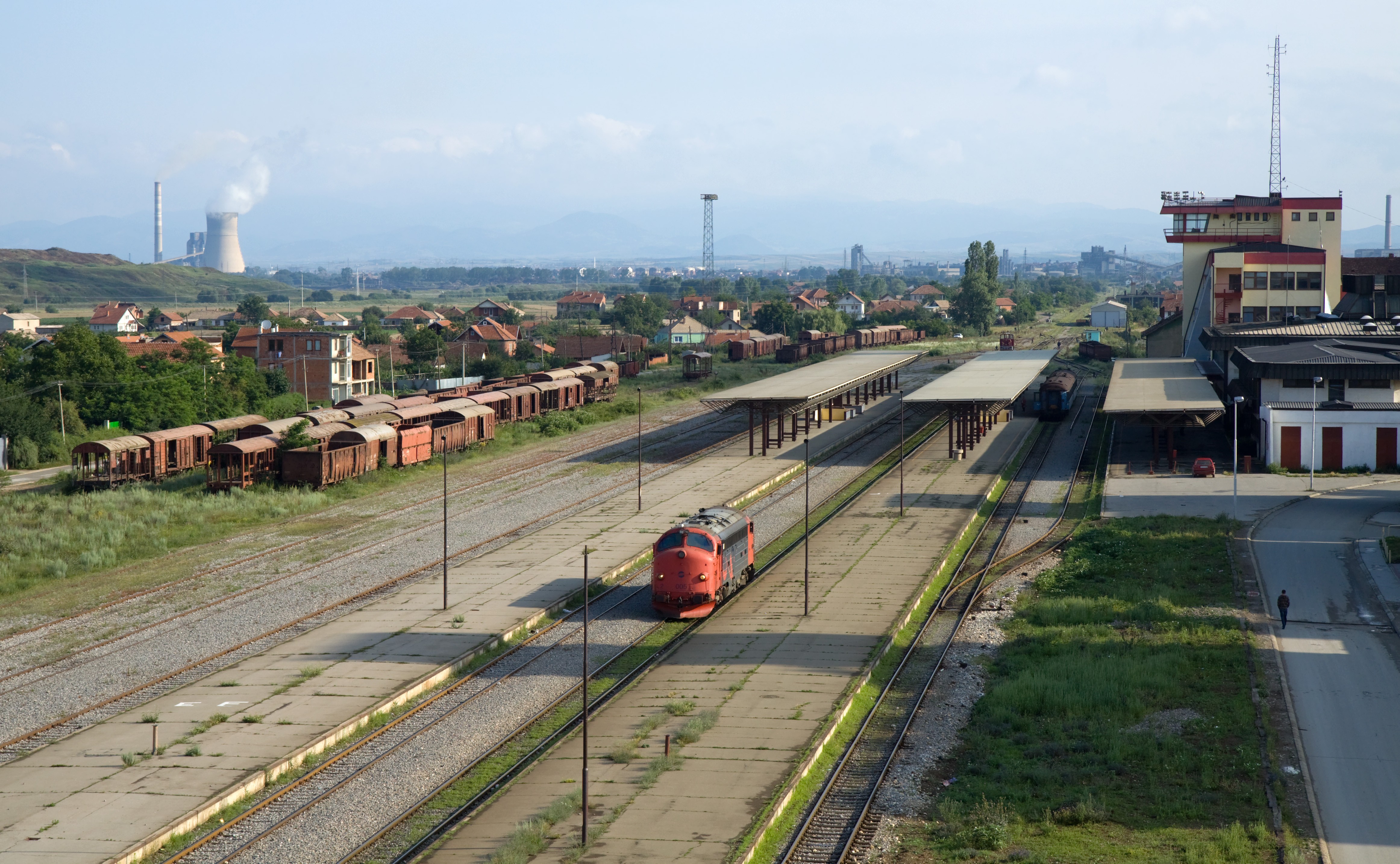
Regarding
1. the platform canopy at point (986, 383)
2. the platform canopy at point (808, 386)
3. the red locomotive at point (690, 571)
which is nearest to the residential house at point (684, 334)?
the platform canopy at point (808, 386)

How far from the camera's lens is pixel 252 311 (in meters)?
162

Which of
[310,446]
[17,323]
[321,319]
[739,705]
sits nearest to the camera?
[739,705]

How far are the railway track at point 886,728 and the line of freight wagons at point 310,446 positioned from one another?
77.3ft

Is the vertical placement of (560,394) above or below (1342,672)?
above

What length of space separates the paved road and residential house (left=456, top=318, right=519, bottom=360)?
81424 millimetres

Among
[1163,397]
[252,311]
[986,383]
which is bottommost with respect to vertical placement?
[1163,397]

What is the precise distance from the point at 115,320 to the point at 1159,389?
140886mm

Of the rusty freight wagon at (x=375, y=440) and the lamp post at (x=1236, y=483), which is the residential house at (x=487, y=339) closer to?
the rusty freight wagon at (x=375, y=440)

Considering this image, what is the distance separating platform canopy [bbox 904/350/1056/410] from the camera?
5591cm

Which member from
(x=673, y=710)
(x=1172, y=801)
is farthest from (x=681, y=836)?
(x=1172, y=801)

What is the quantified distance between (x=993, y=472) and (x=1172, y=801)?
36.0m

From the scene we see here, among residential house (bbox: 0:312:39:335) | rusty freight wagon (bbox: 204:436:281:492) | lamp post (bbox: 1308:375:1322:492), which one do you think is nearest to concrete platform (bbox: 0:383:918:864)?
rusty freight wagon (bbox: 204:436:281:492)

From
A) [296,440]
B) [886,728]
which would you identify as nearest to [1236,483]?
[886,728]

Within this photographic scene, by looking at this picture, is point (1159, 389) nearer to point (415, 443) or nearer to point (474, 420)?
point (474, 420)
